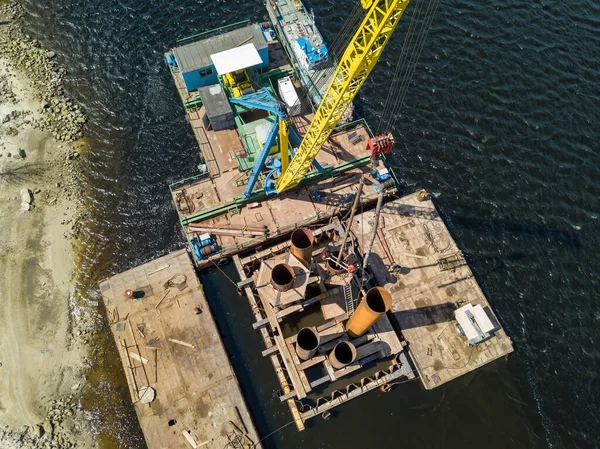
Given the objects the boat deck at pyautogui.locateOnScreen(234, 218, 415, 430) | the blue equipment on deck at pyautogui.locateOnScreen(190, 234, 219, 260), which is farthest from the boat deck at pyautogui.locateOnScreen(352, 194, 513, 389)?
the blue equipment on deck at pyautogui.locateOnScreen(190, 234, 219, 260)

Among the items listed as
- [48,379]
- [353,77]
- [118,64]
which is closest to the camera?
[353,77]

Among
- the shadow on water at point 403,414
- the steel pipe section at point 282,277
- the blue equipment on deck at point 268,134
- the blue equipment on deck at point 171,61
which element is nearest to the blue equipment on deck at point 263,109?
the blue equipment on deck at point 268,134

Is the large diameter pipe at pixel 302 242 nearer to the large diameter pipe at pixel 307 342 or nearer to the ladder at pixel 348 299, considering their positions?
the ladder at pixel 348 299

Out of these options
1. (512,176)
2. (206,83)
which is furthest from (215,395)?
(512,176)

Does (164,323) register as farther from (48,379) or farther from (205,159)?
(205,159)

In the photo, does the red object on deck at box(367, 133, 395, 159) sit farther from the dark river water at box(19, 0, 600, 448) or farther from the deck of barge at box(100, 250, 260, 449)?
the deck of barge at box(100, 250, 260, 449)

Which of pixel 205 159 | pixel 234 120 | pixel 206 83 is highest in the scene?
pixel 206 83
